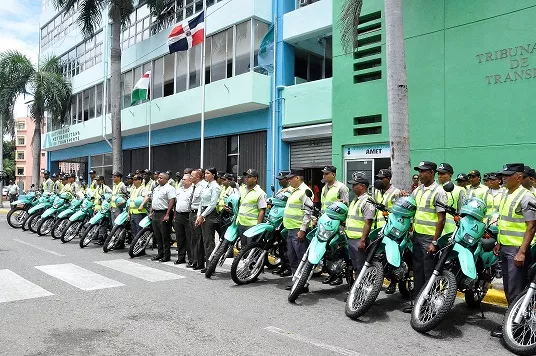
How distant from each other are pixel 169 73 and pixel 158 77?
965 mm

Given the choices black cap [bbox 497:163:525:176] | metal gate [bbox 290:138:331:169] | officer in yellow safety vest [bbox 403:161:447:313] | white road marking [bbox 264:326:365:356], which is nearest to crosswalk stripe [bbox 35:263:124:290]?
white road marking [bbox 264:326:365:356]

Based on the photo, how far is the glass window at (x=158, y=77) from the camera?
73.3 feet

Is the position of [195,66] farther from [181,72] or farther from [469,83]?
[469,83]

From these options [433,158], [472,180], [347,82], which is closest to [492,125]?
[433,158]

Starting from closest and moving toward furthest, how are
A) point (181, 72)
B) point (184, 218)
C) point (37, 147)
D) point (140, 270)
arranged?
point (140, 270)
point (184, 218)
point (181, 72)
point (37, 147)

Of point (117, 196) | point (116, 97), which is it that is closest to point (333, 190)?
point (117, 196)

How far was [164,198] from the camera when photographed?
395 inches

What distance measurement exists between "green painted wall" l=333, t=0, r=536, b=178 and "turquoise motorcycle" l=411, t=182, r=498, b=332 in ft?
18.9

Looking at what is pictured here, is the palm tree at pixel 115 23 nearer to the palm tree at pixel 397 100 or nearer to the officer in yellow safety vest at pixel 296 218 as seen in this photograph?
the palm tree at pixel 397 100

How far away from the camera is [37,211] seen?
1567cm

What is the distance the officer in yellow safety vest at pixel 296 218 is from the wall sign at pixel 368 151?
648 centimetres

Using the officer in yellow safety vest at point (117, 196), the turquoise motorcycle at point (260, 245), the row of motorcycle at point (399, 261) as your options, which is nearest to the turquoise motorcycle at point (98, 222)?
the officer in yellow safety vest at point (117, 196)

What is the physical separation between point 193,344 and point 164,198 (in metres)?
5.59

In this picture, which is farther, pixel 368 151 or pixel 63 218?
pixel 368 151
